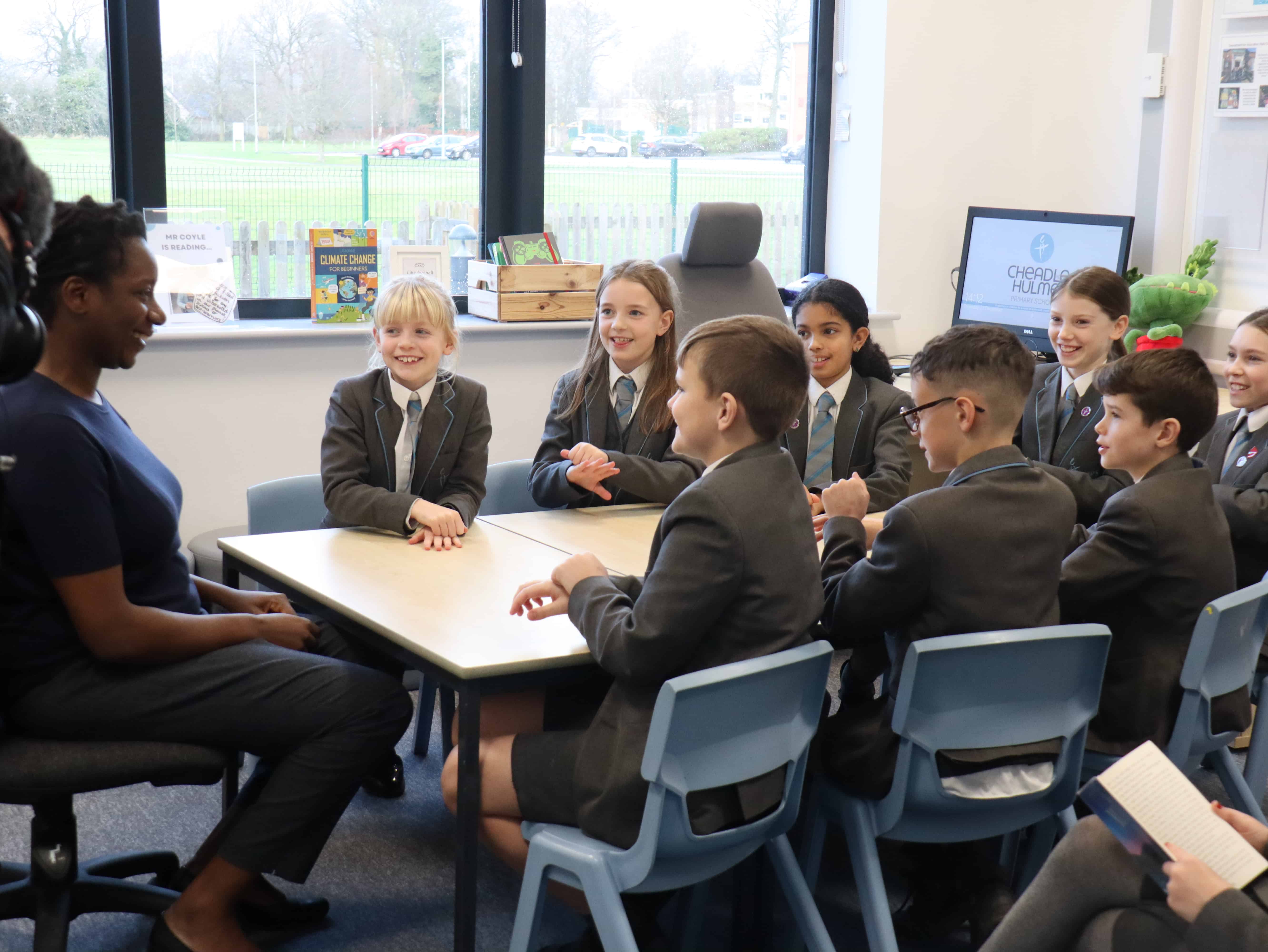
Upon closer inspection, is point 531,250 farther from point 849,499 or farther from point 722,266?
point 849,499

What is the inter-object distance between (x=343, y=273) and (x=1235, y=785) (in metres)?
2.82

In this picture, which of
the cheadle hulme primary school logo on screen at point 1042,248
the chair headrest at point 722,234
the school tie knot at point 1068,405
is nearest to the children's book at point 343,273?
the chair headrest at point 722,234

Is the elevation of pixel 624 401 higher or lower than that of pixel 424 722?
higher

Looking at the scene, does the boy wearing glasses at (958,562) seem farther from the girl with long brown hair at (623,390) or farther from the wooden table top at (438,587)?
the girl with long brown hair at (623,390)

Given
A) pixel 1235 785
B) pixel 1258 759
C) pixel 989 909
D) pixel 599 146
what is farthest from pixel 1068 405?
pixel 599 146

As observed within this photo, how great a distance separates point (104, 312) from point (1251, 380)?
92.3 inches

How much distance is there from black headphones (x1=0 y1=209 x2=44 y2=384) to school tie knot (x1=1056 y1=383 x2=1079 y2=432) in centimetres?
243

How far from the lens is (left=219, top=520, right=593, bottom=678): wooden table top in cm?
179

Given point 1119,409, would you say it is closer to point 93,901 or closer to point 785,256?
point 93,901

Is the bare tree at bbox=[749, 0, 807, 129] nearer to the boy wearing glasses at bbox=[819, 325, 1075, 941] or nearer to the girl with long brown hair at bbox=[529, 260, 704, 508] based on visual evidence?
the girl with long brown hair at bbox=[529, 260, 704, 508]

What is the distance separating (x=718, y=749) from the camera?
1644mm

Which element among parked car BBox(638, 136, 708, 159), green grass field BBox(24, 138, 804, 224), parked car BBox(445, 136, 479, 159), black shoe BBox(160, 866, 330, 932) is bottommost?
black shoe BBox(160, 866, 330, 932)

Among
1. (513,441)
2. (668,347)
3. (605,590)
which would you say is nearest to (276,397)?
(513,441)

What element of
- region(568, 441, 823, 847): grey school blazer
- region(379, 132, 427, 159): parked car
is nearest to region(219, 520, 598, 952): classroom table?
region(568, 441, 823, 847): grey school blazer
